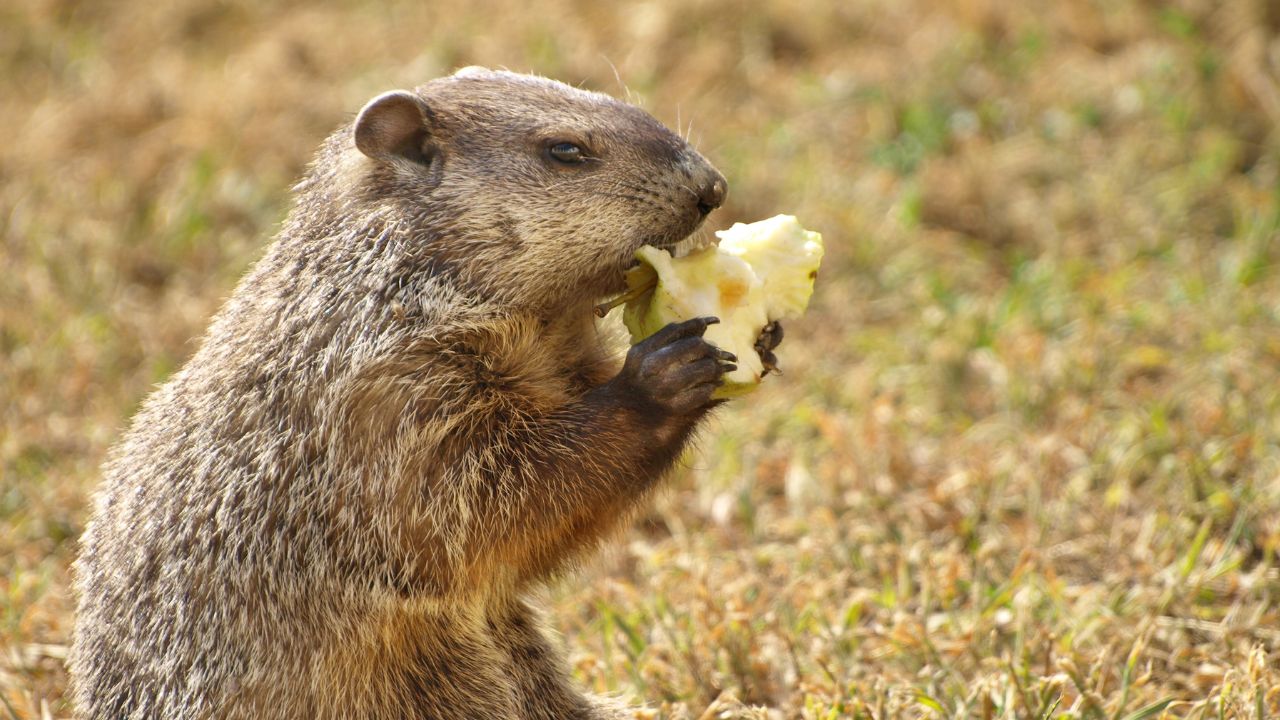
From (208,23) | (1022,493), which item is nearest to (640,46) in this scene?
(208,23)

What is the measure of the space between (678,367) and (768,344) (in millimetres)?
406

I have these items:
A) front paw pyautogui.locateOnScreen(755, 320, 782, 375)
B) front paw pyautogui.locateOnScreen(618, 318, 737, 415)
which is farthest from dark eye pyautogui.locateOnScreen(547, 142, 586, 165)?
front paw pyautogui.locateOnScreen(755, 320, 782, 375)

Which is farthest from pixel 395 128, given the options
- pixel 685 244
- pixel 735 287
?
pixel 735 287

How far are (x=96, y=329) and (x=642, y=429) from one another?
12.5 ft

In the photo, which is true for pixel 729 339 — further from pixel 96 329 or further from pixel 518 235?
pixel 96 329

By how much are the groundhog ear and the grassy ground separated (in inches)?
52.6

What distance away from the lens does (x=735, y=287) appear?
3.65 meters

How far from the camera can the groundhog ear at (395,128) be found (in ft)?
11.9

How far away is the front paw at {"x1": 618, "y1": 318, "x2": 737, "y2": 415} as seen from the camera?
11.1 feet

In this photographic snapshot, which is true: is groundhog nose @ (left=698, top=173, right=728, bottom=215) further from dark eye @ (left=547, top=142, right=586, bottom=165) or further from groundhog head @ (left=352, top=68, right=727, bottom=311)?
dark eye @ (left=547, top=142, right=586, bottom=165)

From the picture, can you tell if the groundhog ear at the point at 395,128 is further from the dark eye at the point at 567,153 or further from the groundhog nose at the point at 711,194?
the groundhog nose at the point at 711,194

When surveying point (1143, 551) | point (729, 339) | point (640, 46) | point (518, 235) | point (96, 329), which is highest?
point (640, 46)

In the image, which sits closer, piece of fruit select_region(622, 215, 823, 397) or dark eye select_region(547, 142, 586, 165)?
piece of fruit select_region(622, 215, 823, 397)

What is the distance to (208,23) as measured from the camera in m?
9.28
